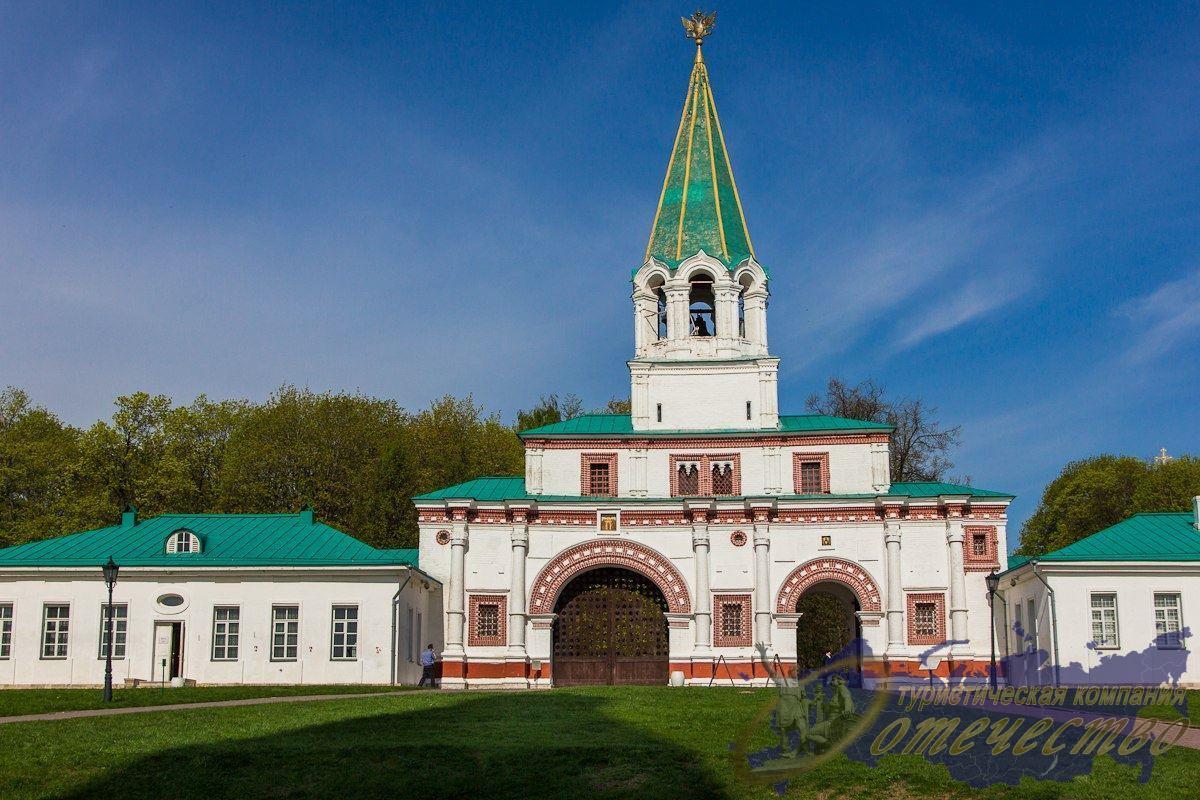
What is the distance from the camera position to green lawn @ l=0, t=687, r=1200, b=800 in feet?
56.6

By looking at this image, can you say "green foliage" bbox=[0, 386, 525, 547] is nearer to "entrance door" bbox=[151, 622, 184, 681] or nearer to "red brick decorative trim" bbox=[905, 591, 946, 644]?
"entrance door" bbox=[151, 622, 184, 681]

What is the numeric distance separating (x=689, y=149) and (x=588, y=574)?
15.5 meters

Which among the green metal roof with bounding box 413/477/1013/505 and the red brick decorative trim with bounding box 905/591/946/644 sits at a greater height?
the green metal roof with bounding box 413/477/1013/505

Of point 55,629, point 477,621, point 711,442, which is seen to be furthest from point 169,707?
point 711,442

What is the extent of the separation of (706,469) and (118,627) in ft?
60.3

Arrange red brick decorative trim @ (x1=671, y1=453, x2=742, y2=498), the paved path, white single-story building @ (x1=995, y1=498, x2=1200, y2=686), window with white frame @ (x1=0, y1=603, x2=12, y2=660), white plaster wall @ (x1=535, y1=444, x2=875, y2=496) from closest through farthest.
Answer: the paved path
white single-story building @ (x1=995, y1=498, x2=1200, y2=686)
window with white frame @ (x1=0, y1=603, x2=12, y2=660)
white plaster wall @ (x1=535, y1=444, x2=875, y2=496)
red brick decorative trim @ (x1=671, y1=453, x2=742, y2=498)

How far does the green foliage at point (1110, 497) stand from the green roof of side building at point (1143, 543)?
66.8 ft

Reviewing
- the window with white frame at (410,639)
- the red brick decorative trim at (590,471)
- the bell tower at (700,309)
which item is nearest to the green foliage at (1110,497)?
the bell tower at (700,309)

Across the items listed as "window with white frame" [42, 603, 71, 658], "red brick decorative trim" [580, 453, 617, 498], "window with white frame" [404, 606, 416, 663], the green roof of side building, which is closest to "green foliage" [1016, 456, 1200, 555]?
the green roof of side building

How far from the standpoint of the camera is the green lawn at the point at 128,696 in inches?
1001

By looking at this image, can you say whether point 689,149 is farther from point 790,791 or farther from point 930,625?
point 790,791

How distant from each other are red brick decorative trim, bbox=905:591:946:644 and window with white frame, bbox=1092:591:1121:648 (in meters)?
4.48

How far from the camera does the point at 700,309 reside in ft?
147

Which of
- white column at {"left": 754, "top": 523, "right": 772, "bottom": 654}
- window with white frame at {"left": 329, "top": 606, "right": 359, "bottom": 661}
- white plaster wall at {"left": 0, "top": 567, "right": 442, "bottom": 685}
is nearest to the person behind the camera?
white plaster wall at {"left": 0, "top": 567, "right": 442, "bottom": 685}
